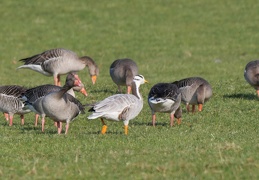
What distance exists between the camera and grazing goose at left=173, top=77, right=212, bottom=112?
62.3 feet

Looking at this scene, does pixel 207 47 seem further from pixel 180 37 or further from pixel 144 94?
pixel 144 94

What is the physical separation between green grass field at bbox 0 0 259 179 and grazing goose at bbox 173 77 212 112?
37 cm

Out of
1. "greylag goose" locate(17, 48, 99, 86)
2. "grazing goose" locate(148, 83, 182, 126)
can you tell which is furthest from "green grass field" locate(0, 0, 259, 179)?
"greylag goose" locate(17, 48, 99, 86)

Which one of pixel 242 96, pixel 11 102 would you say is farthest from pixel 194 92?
pixel 11 102

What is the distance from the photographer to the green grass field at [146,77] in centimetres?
1125

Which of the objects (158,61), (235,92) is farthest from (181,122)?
(158,61)

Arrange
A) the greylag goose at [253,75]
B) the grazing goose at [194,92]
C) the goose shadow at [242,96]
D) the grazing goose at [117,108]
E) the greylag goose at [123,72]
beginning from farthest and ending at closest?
1. the greylag goose at [123,72]
2. the greylag goose at [253,75]
3. the goose shadow at [242,96]
4. the grazing goose at [194,92]
5. the grazing goose at [117,108]

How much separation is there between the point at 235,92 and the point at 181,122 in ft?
16.1

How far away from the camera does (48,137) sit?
14438 mm

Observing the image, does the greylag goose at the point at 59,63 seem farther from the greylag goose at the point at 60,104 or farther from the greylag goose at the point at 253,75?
the greylag goose at the point at 60,104

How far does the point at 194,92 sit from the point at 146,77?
834 cm

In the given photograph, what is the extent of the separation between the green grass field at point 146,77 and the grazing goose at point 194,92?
0.37m

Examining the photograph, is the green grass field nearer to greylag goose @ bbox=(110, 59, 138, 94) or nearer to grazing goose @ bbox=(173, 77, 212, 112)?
grazing goose @ bbox=(173, 77, 212, 112)

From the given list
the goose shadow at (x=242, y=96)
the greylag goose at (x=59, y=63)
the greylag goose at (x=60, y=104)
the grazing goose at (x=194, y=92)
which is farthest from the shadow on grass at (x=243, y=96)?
the greylag goose at (x=60, y=104)
